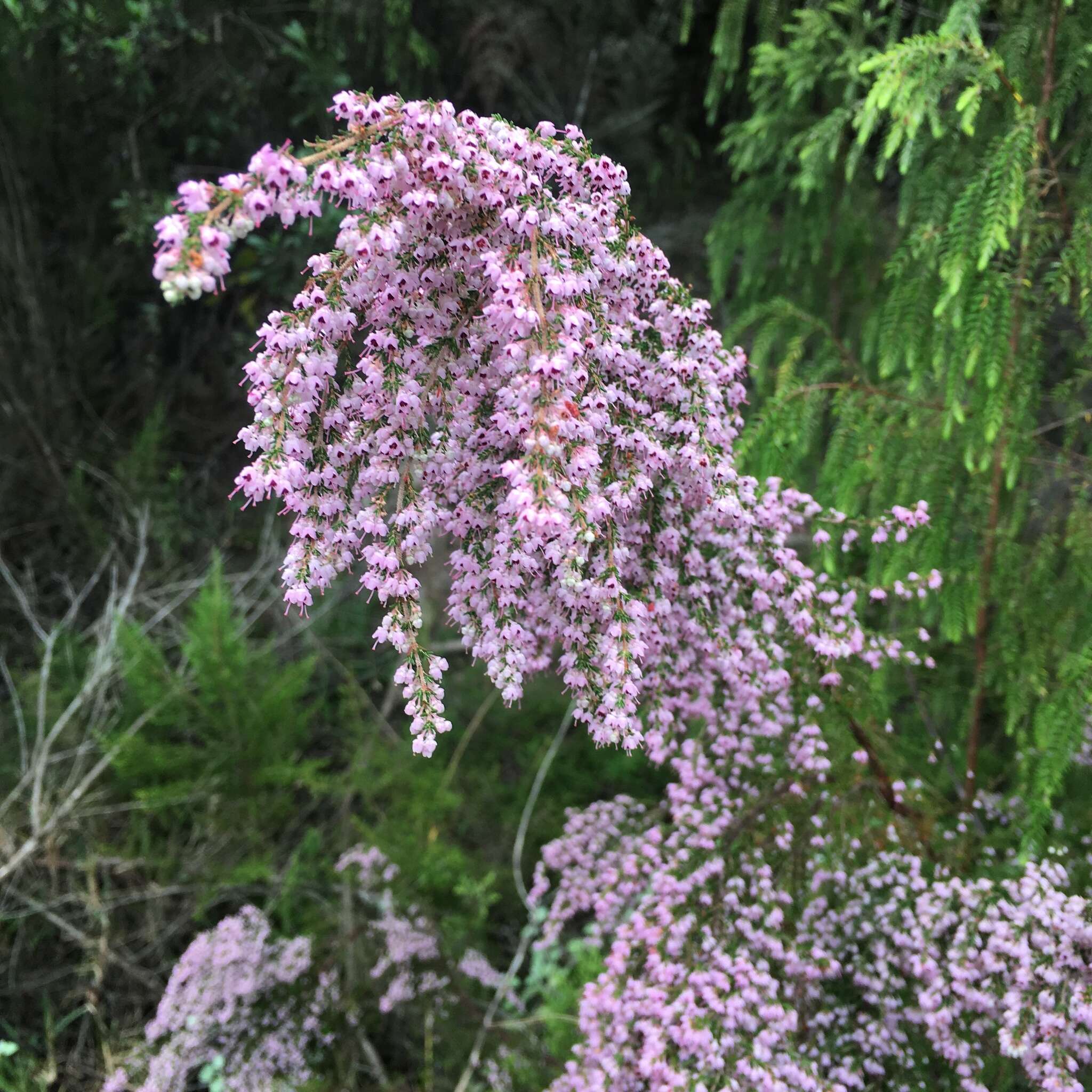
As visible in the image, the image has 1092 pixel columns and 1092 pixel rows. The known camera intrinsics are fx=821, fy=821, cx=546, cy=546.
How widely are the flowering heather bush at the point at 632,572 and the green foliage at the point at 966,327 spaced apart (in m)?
0.31

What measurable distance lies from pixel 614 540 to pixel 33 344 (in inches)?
160

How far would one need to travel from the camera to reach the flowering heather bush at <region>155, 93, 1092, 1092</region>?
1.03 meters

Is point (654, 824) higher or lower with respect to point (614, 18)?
lower

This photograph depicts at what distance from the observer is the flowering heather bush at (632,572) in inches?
40.7

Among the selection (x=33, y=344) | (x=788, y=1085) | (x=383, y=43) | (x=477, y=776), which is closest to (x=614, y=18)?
(x=383, y=43)

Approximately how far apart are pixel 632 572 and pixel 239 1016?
2442mm

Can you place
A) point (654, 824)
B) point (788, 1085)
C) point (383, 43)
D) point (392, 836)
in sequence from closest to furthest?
point (788, 1085) < point (654, 824) < point (392, 836) < point (383, 43)

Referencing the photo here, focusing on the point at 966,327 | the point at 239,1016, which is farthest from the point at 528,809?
the point at 966,327

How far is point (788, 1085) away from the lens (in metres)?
1.68

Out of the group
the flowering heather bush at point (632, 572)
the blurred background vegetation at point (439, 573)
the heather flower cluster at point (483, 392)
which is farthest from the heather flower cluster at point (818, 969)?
the heather flower cluster at point (483, 392)

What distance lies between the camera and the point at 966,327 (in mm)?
2037

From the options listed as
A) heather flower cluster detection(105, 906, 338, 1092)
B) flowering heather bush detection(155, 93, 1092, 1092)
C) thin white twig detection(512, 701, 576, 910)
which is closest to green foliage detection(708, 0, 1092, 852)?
flowering heather bush detection(155, 93, 1092, 1092)

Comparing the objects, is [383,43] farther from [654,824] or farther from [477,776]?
[654,824]

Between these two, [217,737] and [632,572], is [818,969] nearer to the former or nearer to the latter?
[632,572]
